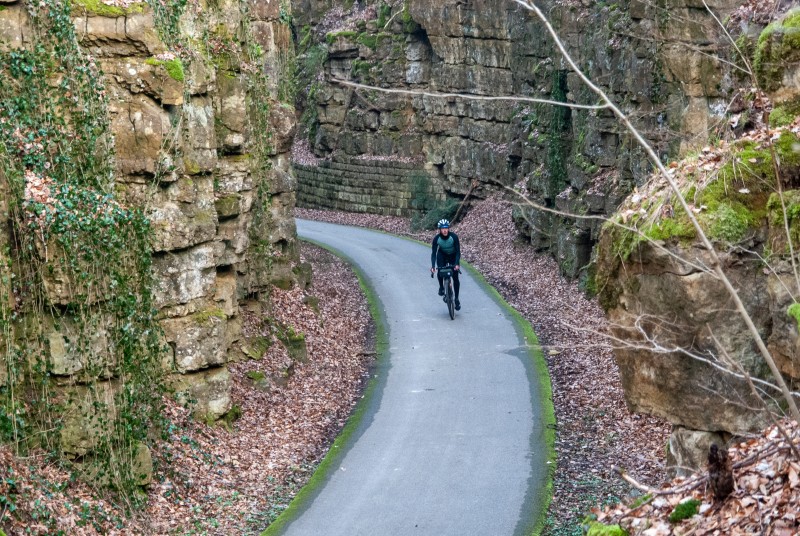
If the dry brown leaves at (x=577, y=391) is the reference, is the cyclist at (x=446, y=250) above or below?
above

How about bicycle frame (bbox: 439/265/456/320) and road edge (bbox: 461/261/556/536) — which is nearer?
road edge (bbox: 461/261/556/536)

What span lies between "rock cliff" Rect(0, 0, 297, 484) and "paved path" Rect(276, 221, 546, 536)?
2682 mm

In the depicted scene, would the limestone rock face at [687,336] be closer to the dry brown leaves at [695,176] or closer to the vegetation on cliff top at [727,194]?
the vegetation on cliff top at [727,194]

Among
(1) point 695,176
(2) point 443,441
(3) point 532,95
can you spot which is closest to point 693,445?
(1) point 695,176

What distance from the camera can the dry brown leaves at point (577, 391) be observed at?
12.1 m

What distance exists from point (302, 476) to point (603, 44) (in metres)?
13.6

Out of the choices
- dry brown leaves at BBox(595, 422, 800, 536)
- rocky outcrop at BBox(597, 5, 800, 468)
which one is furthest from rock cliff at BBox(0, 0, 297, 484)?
dry brown leaves at BBox(595, 422, 800, 536)

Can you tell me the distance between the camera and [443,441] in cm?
1386

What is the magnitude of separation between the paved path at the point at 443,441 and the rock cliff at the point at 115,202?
8.80ft

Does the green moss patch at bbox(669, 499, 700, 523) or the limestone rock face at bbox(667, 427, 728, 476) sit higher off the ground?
the green moss patch at bbox(669, 499, 700, 523)

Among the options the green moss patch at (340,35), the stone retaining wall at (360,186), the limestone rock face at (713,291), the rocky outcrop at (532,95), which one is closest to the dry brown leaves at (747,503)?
the limestone rock face at (713,291)

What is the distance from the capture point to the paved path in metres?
11.3

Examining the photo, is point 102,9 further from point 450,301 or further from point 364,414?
point 450,301

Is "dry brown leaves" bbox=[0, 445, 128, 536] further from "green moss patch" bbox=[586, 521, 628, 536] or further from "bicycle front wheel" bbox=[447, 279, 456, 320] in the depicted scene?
"bicycle front wheel" bbox=[447, 279, 456, 320]
